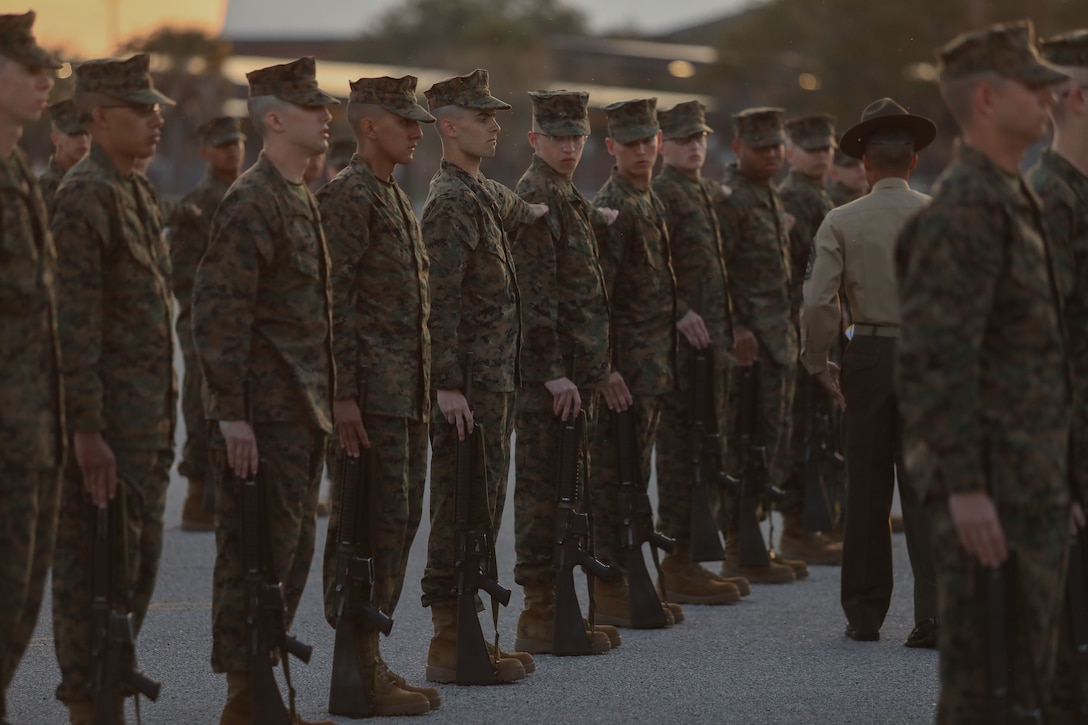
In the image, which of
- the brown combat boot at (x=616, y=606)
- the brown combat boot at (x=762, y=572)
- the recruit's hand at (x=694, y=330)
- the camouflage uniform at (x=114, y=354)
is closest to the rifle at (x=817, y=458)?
the brown combat boot at (x=762, y=572)

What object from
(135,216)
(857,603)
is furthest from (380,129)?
(857,603)

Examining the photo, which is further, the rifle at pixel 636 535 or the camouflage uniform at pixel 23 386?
the rifle at pixel 636 535

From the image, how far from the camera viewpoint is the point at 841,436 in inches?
429

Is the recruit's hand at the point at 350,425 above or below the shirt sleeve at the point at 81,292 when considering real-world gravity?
below

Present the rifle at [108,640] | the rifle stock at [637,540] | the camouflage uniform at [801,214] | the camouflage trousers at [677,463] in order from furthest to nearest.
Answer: the camouflage uniform at [801,214] → the camouflage trousers at [677,463] → the rifle stock at [637,540] → the rifle at [108,640]

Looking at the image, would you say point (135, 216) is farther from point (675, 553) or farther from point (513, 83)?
point (513, 83)

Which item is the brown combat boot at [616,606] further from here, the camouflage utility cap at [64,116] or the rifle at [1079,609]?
the camouflage utility cap at [64,116]

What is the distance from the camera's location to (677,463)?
891cm

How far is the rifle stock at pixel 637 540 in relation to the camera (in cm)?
795

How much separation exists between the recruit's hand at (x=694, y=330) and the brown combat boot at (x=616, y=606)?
1241 mm

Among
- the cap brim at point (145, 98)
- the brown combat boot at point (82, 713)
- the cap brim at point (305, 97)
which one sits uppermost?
the cap brim at point (305, 97)

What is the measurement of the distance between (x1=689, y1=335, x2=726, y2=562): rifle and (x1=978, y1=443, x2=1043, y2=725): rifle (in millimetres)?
4106

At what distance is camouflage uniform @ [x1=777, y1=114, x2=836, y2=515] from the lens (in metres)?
10.5

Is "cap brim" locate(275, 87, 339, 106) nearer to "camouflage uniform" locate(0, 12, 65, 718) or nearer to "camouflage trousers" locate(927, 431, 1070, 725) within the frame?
"camouflage uniform" locate(0, 12, 65, 718)
